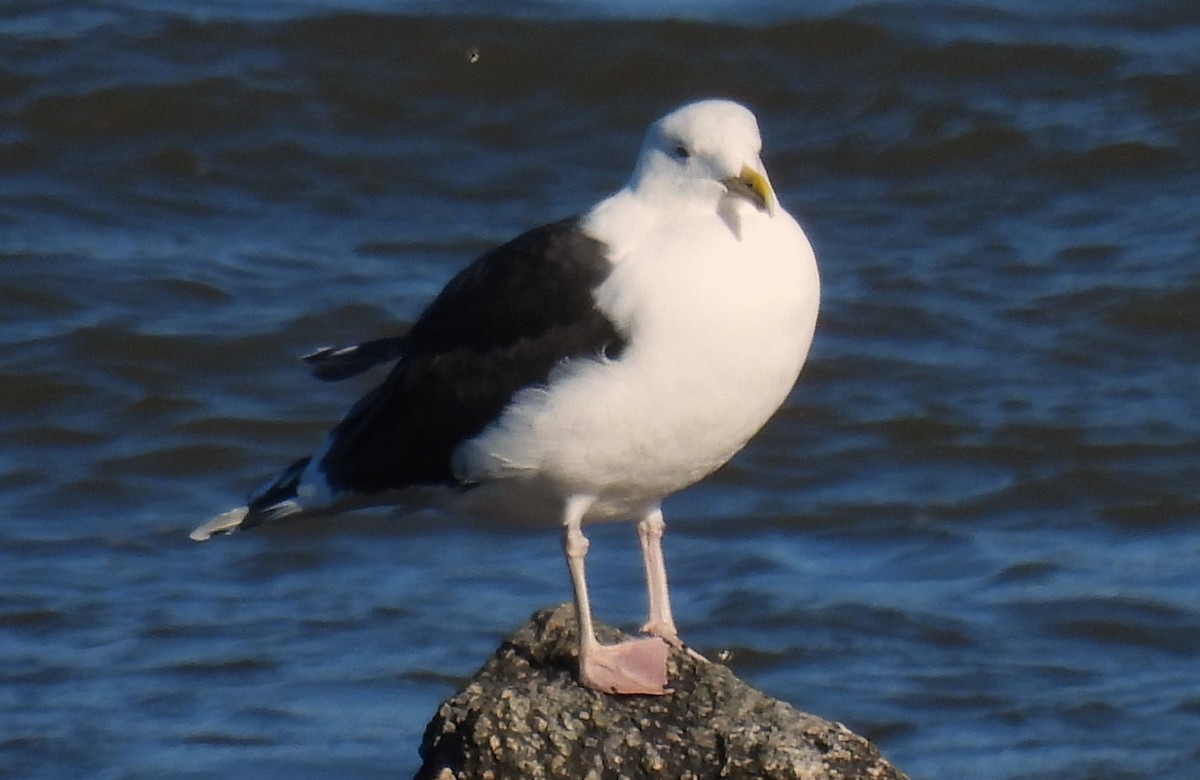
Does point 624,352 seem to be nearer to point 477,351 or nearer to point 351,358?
point 477,351

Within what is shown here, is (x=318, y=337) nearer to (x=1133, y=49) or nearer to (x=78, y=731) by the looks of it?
(x=78, y=731)

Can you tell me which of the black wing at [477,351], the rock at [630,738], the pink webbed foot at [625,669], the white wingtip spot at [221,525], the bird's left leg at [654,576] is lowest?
the rock at [630,738]

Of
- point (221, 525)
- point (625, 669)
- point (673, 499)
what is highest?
point (673, 499)

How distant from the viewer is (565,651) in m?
5.74

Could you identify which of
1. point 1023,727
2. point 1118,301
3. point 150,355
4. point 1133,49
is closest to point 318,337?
point 150,355

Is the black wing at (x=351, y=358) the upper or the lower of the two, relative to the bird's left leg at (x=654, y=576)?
upper

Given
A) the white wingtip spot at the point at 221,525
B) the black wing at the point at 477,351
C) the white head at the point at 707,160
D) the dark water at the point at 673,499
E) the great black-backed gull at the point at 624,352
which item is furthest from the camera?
the dark water at the point at 673,499

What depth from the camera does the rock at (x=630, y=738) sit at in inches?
203

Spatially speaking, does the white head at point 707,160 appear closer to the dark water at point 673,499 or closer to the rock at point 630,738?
the rock at point 630,738

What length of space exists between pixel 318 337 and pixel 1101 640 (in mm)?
4592

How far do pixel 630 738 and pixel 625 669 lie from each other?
0.26 m

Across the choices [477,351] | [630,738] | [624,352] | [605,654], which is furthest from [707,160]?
[630,738]

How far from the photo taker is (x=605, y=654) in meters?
5.51

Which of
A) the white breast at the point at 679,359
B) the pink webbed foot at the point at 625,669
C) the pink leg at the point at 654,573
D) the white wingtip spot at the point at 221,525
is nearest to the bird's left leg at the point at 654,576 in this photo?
the pink leg at the point at 654,573
